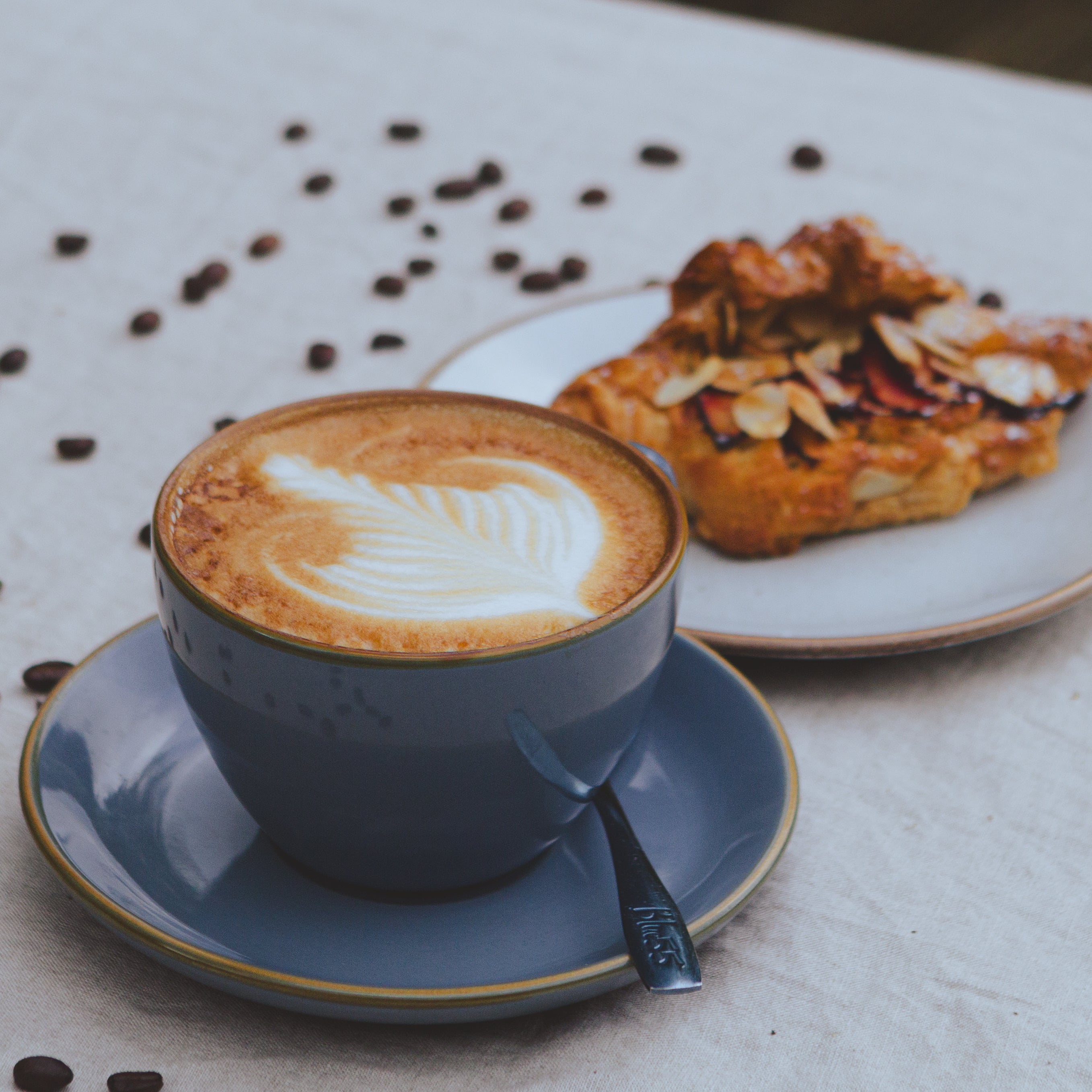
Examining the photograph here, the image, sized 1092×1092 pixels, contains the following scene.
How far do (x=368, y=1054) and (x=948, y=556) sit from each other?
2.52ft

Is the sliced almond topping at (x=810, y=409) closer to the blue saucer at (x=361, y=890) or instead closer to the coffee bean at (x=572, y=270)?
the blue saucer at (x=361, y=890)

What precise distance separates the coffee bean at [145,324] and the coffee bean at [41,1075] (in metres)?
1.12

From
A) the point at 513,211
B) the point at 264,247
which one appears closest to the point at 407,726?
the point at 264,247

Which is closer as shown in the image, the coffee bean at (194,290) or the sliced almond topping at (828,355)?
the sliced almond topping at (828,355)

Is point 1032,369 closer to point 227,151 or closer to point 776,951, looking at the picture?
point 776,951

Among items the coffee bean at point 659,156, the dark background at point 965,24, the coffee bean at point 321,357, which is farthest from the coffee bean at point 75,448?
the dark background at point 965,24

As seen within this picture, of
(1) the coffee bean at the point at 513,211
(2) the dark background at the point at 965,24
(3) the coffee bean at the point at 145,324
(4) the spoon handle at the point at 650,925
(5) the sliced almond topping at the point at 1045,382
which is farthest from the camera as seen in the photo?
(2) the dark background at the point at 965,24

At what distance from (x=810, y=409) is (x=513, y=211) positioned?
0.85m

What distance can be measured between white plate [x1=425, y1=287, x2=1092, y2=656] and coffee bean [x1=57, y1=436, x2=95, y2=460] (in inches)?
15.1

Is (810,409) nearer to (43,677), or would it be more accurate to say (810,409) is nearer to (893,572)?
(893,572)

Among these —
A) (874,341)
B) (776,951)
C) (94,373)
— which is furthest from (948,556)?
(94,373)

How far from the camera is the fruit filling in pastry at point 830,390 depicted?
1314mm

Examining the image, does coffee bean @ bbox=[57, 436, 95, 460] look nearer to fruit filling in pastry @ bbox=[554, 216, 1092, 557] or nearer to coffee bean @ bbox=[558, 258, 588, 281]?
fruit filling in pastry @ bbox=[554, 216, 1092, 557]

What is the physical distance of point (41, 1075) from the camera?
2.45 feet
